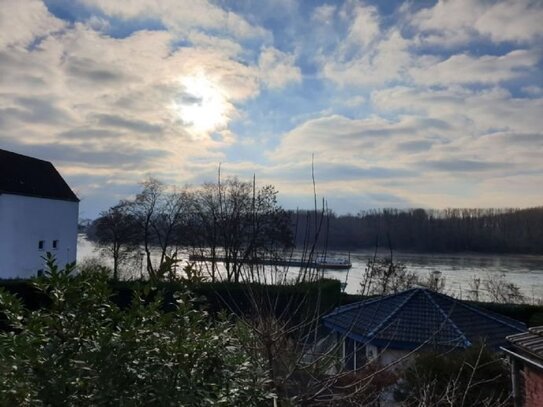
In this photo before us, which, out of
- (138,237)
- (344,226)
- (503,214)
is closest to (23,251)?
(138,237)

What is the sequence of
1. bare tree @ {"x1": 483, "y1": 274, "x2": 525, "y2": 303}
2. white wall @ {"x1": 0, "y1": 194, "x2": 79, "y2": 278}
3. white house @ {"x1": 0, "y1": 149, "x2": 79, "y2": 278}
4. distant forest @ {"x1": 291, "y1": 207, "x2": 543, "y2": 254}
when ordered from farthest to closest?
distant forest @ {"x1": 291, "y1": 207, "x2": 543, "y2": 254} → white house @ {"x1": 0, "y1": 149, "x2": 79, "y2": 278} → white wall @ {"x1": 0, "y1": 194, "x2": 79, "y2": 278} → bare tree @ {"x1": 483, "y1": 274, "x2": 525, "y2": 303}

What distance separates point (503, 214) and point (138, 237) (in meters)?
52.6

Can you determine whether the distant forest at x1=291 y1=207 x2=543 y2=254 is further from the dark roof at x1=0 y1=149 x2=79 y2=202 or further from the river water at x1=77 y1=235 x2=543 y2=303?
the dark roof at x1=0 y1=149 x2=79 y2=202

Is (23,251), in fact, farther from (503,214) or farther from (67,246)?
(503,214)

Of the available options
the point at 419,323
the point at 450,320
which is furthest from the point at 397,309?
the point at 450,320

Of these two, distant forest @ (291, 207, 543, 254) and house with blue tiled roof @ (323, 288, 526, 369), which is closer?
house with blue tiled roof @ (323, 288, 526, 369)

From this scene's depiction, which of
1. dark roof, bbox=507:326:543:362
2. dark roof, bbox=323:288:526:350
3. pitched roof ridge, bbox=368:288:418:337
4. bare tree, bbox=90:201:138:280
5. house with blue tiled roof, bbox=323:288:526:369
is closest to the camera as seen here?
dark roof, bbox=507:326:543:362

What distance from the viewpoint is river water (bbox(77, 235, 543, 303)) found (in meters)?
28.9

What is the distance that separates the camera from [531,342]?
7078 millimetres

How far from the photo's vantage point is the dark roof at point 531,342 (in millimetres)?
6729

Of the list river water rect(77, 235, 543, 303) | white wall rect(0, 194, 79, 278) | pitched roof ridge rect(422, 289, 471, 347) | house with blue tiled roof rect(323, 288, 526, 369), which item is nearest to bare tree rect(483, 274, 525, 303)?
river water rect(77, 235, 543, 303)

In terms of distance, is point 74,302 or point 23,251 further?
point 23,251

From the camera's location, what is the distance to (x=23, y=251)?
26.9 metres

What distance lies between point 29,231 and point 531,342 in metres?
27.4
